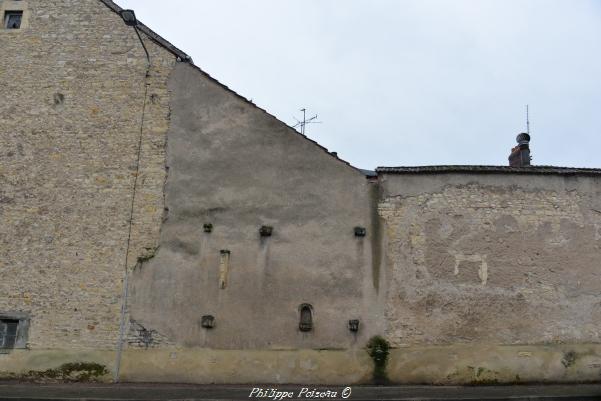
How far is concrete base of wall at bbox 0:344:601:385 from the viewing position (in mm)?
12109

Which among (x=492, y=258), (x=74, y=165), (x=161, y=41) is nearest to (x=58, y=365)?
(x=74, y=165)

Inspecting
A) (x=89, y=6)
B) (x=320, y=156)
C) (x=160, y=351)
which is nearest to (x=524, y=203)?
(x=320, y=156)

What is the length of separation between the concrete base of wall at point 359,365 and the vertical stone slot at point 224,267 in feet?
4.13

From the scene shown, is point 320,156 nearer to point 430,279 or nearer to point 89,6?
point 430,279

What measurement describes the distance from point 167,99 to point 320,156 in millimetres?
3416

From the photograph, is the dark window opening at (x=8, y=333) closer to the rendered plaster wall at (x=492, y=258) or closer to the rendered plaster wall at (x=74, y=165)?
the rendered plaster wall at (x=74, y=165)

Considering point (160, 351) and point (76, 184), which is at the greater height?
point (76, 184)

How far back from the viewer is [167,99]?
14016mm

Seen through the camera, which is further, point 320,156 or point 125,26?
point 125,26

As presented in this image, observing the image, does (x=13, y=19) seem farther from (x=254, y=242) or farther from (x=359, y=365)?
(x=359, y=365)

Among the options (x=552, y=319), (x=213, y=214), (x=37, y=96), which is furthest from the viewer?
(x=37, y=96)

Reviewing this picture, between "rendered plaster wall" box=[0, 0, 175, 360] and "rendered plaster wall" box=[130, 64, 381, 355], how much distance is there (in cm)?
55

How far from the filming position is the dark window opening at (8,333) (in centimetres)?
1288

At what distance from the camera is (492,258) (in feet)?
41.5
